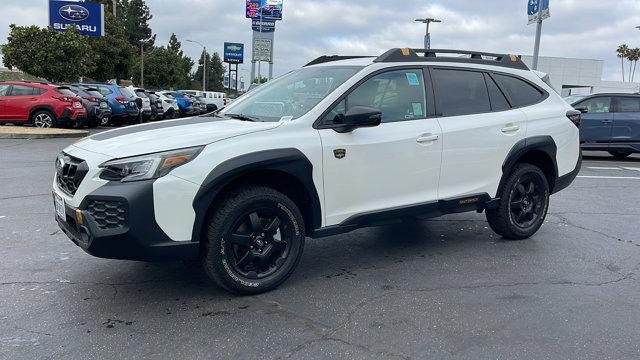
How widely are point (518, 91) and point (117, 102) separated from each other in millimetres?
17140

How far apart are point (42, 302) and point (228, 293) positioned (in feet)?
4.17

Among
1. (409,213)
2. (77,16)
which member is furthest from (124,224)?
(77,16)

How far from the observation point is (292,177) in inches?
153

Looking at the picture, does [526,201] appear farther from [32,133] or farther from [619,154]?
[32,133]

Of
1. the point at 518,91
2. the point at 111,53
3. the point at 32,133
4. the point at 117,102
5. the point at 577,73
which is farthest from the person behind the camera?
the point at 577,73

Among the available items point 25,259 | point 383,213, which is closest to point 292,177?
point 383,213

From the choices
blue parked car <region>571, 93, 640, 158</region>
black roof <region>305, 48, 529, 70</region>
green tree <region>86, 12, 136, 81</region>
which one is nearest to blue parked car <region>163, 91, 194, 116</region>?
green tree <region>86, 12, 136, 81</region>

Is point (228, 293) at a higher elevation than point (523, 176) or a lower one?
lower

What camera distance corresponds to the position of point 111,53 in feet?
147

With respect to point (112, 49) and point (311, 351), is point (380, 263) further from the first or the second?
point (112, 49)

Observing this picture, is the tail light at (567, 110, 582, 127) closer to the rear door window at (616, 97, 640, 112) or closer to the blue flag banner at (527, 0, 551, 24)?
the rear door window at (616, 97, 640, 112)

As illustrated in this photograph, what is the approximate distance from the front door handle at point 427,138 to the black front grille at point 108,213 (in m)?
2.39

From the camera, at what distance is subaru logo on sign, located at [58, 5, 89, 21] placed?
29031mm

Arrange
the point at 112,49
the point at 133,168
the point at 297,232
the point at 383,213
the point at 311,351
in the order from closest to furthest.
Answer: the point at 311,351 → the point at 133,168 → the point at 297,232 → the point at 383,213 → the point at 112,49
